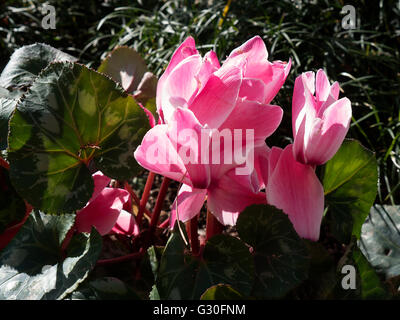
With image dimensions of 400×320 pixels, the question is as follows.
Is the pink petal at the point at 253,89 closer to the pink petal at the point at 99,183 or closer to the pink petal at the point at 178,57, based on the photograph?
the pink petal at the point at 178,57

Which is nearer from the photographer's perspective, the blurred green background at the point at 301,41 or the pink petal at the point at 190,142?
the pink petal at the point at 190,142

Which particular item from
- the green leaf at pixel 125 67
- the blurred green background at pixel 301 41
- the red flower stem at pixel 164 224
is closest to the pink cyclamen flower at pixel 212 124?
the red flower stem at pixel 164 224

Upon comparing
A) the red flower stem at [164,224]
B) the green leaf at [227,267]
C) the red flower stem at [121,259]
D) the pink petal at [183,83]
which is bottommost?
the red flower stem at [164,224]

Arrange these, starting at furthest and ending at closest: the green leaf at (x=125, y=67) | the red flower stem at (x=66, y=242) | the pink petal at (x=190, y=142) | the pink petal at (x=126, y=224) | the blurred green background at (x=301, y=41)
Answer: the blurred green background at (x=301, y=41) → the green leaf at (x=125, y=67) → the pink petal at (x=126, y=224) → the red flower stem at (x=66, y=242) → the pink petal at (x=190, y=142)

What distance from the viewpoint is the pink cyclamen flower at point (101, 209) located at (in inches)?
27.5

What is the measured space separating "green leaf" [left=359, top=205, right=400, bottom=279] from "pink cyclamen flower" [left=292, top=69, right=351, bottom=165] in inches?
10.5

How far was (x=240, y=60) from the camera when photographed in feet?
1.85

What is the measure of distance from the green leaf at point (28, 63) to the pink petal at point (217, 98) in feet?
1.32

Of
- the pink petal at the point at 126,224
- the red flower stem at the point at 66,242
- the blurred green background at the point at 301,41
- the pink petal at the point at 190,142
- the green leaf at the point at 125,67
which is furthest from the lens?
the blurred green background at the point at 301,41

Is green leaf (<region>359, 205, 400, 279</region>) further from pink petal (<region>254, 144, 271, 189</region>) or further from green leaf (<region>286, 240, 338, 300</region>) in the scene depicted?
pink petal (<region>254, 144, 271, 189</region>)

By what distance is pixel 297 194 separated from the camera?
1.88 feet

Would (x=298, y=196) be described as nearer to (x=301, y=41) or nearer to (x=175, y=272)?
(x=175, y=272)

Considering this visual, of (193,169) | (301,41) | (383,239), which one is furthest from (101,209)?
(301,41)

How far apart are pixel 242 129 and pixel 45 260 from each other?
0.32m
